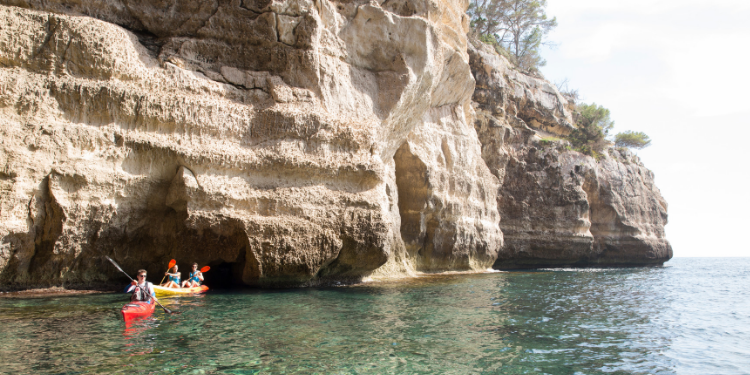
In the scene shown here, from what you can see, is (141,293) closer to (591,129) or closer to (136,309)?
(136,309)

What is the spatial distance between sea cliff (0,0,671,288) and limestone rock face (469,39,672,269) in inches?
364

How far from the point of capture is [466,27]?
2338 centimetres

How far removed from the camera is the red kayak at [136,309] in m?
8.48

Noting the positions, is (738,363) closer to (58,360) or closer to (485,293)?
(485,293)

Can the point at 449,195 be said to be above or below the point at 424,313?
above

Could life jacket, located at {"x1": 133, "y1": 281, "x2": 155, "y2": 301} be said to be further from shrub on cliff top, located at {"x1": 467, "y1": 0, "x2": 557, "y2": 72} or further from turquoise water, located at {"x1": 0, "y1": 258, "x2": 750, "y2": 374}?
shrub on cliff top, located at {"x1": 467, "y1": 0, "x2": 557, "y2": 72}

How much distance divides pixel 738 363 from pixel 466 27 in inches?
766

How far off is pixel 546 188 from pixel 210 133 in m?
22.3

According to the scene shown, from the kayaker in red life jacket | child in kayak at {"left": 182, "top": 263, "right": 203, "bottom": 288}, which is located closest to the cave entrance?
child in kayak at {"left": 182, "top": 263, "right": 203, "bottom": 288}

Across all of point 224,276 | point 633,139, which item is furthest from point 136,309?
point 633,139

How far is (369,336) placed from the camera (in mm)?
7723

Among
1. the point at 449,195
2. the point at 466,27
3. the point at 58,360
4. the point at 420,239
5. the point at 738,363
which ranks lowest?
the point at 738,363

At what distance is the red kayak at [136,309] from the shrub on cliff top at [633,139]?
41.2 m

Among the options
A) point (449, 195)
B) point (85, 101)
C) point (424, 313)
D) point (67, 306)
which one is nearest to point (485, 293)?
point (424, 313)
